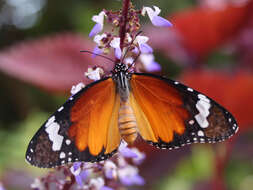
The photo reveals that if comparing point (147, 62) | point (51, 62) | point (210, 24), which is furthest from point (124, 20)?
point (51, 62)

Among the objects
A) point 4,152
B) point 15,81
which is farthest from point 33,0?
point 4,152

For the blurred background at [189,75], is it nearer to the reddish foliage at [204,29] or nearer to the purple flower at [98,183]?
the reddish foliage at [204,29]

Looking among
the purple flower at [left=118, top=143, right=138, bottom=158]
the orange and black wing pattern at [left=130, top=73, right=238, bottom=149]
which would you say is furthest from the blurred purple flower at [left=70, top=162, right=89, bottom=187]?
the orange and black wing pattern at [left=130, top=73, right=238, bottom=149]

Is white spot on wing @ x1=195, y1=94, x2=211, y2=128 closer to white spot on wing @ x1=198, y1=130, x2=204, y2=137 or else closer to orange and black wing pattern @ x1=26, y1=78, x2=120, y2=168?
white spot on wing @ x1=198, y1=130, x2=204, y2=137

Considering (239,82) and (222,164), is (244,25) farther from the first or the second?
(222,164)

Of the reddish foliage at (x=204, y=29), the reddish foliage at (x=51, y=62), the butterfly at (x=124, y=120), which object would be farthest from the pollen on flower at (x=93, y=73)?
the reddish foliage at (x=204, y=29)

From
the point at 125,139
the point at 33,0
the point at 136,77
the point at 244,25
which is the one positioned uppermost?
the point at 33,0

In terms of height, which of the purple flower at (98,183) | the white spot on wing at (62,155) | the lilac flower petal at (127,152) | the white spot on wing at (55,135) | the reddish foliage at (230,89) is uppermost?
the reddish foliage at (230,89)
